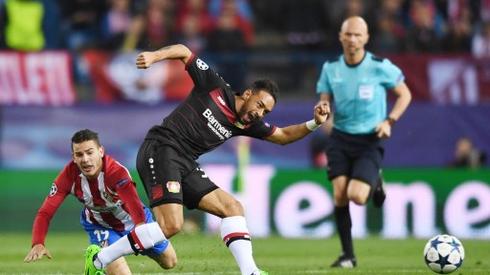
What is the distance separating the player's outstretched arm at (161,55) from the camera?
10359mm

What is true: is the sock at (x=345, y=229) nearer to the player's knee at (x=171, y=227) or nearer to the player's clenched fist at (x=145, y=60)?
the player's knee at (x=171, y=227)

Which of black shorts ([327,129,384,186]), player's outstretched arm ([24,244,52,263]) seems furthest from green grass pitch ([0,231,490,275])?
player's outstretched arm ([24,244,52,263])

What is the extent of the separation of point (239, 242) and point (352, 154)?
3393 millimetres

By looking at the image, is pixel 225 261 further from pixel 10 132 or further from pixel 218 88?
pixel 10 132

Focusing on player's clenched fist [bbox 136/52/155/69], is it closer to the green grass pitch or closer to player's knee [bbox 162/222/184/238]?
player's knee [bbox 162/222/184/238]

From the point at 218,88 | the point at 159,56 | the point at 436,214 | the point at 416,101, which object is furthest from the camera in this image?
the point at 416,101

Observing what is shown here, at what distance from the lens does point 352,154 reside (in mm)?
13820

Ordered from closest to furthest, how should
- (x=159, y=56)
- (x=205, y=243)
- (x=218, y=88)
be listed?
(x=159, y=56), (x=218, y=88), (x=205, y=243)

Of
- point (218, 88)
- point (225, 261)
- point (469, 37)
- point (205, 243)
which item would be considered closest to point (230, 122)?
point (218, 88)

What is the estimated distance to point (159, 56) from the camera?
10641 mm

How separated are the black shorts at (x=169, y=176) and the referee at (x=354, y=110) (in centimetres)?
286

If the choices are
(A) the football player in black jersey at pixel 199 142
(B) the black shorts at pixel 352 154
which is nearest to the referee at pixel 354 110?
(B) the black shorts at pixel 352 154

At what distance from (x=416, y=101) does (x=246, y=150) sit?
294cm

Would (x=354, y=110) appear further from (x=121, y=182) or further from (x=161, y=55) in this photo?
(x=121, y=182)
